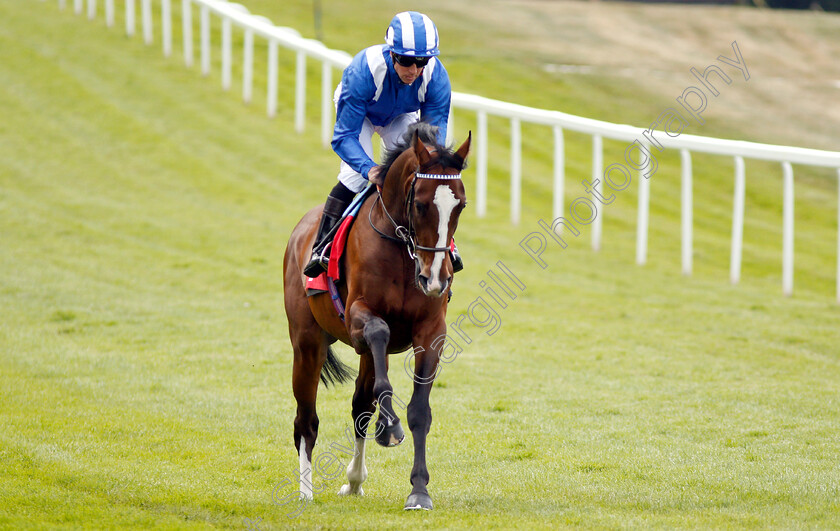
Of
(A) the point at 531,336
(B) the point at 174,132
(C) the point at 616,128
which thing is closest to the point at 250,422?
(A) the point at 531,336

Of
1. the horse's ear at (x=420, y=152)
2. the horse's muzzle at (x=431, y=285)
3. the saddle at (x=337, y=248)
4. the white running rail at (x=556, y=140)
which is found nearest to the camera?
the horse's muzzle at (x=431, y=285)

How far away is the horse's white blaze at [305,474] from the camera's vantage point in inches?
213

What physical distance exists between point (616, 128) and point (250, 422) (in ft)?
24.6

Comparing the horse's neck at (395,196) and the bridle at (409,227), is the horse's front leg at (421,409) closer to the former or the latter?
the bridle at (409,227)

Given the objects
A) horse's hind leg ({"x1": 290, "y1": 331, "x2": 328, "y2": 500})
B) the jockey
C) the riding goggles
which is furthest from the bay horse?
the riding goggles

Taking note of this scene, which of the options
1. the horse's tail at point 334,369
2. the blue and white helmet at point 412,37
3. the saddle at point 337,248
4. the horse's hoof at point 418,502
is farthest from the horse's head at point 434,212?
the horse's tail at point 334,369

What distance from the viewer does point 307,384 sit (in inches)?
229

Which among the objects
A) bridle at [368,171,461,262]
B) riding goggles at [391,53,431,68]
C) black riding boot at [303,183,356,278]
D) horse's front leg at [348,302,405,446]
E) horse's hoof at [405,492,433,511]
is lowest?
horse's hoof at [405,492,433,511]

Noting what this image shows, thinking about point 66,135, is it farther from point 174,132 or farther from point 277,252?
point 277,252

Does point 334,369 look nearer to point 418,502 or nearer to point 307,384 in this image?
point 307,384

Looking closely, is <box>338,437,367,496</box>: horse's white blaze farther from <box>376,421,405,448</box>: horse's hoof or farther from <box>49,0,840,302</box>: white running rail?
<box>49,0,840,302</box>: white running rail

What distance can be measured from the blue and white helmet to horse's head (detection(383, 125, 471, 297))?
2.09ft

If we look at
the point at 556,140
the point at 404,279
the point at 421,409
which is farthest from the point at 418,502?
the point at 556,140

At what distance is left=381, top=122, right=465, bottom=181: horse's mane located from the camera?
463cm
